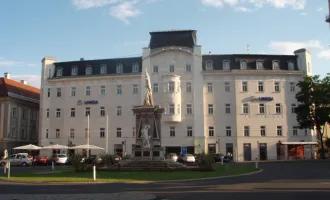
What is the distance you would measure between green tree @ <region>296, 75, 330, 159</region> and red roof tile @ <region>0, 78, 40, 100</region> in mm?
47768

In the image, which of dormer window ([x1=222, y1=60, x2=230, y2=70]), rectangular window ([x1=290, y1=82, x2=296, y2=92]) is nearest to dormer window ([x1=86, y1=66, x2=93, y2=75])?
dormer window ([x1=222, y1=60, x2=230, y2=70])

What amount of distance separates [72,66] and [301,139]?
4002 cm

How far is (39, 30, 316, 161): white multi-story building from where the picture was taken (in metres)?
60.0

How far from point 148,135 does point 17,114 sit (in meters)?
42.4

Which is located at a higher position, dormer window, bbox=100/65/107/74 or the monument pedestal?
dormer window, bbox=100/65/107/74

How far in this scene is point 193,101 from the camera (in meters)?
60.7

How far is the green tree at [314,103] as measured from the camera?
53500 mm

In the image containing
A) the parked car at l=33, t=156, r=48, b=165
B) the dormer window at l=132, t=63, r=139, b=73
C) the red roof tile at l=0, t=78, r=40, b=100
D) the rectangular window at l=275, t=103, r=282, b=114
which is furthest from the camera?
the red roof tile at l=0, t=78, r=40, b=100

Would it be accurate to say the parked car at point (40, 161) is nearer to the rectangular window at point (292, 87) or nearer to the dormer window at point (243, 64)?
the dormer window at point (243, 64)

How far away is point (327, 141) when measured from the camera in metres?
61.9

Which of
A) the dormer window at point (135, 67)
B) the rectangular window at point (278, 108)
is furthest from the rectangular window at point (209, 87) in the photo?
the dormer window at point (135, 67)

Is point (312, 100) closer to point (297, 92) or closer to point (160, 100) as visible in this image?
point (297, 92)

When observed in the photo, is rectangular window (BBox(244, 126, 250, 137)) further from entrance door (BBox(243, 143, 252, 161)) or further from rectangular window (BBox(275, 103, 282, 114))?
rectangular window (BBox(275, 103, 282, 114))

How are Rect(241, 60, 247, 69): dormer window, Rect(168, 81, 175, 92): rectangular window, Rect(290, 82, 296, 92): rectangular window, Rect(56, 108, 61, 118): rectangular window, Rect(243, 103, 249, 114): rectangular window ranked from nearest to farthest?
Rect(168, 81, 175, 92): rectangular window, Rect(243, 103, 249, 114): rectangular window, Rect(290, 82, 296, 92): rectangular window, Rect(241, 60, 247, 69): dormer window, Rect(56, 108, 61, 118): rectangular window
